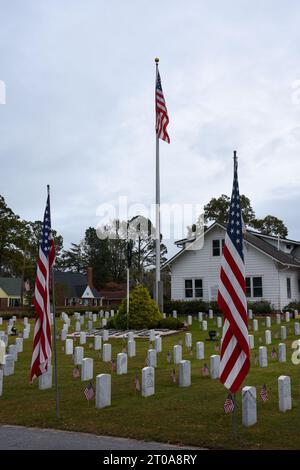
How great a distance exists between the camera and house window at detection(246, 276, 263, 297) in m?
36.6

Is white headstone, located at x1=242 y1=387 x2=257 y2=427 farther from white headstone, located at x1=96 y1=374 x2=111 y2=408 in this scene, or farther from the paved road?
white headstone, located at x1=96 y1=374 x2=111 y2=408

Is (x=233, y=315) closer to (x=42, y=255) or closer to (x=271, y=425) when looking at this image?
(x=271, y=425)

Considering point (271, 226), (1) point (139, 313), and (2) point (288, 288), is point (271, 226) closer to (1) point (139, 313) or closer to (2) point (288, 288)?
(2) point (288, 288)

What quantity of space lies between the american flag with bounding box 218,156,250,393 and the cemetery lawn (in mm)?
861

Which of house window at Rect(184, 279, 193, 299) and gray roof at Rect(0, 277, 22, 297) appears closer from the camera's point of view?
house window at Rect(184, 279, 193, 299)

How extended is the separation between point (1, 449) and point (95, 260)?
81.0 meters

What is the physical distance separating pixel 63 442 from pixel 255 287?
30.2 meters

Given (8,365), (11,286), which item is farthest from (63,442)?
(11,286)

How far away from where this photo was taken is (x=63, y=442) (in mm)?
7824

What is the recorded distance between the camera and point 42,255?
1003 cm

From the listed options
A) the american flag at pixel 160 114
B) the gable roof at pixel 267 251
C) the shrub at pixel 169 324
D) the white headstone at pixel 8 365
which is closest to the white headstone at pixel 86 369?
the white headstone at pixel 8 365

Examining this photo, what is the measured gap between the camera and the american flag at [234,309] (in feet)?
27.1

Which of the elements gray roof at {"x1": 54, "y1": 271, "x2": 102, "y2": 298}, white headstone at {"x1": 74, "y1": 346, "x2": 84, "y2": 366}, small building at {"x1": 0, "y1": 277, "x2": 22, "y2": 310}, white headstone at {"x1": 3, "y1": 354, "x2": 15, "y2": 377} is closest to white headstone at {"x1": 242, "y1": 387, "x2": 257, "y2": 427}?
white headstone at {"x1": 3, "y1": 354, "x2": 15, "y2": 377}

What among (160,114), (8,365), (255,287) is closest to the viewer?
(8,365)
